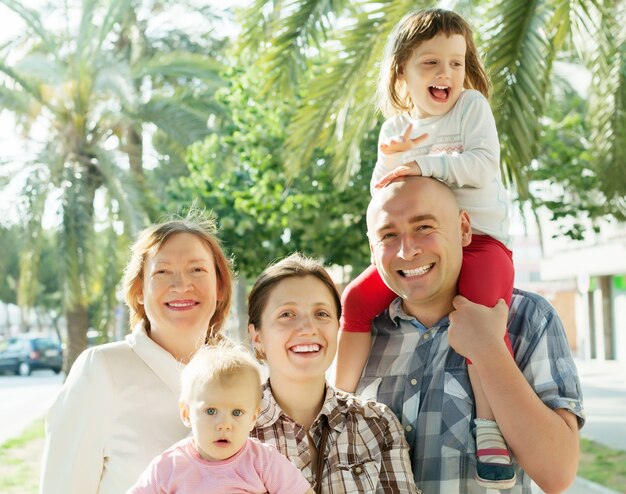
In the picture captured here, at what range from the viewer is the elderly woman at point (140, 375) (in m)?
3.41

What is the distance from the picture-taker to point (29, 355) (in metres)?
34.8

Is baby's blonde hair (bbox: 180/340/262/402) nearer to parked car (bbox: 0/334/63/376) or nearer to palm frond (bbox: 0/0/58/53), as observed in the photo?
palm frond (bbox: 0/0/58/53)

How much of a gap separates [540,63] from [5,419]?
14.8 m

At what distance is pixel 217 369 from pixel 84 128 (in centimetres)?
1517

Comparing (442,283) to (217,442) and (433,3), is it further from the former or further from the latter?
(433,3)

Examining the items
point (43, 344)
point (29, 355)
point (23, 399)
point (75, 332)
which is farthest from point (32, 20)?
point (43, 344)

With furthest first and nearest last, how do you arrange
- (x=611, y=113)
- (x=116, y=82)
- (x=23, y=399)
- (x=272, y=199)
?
1. (x=23, y=399)
2. (x=116, y=82)
3. (x=272, y=199)
4. (x=611, y=113)

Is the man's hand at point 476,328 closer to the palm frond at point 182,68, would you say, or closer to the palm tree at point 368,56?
the palm tree at point 368,56

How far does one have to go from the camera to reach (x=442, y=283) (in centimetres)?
335

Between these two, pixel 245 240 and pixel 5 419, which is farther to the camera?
pixel 5 419

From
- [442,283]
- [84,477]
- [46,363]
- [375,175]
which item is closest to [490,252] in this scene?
[442,283]

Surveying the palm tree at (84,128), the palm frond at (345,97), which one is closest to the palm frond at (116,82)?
the palm tree at (84,128)

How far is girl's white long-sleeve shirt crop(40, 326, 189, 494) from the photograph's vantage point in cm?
340

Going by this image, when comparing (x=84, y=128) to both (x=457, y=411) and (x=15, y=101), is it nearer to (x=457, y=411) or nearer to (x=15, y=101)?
(x=15, y=101)
